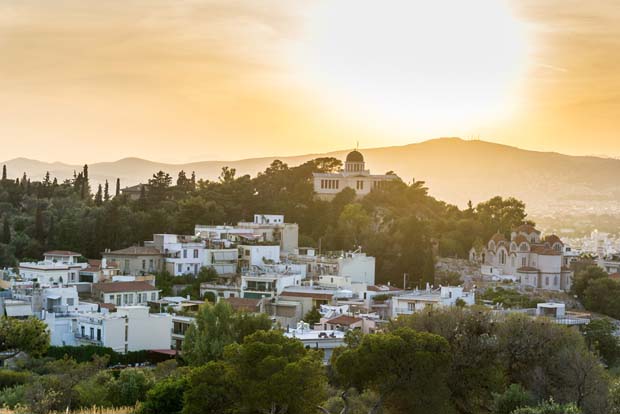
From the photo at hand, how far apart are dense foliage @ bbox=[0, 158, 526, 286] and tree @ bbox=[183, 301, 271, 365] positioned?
505 inches

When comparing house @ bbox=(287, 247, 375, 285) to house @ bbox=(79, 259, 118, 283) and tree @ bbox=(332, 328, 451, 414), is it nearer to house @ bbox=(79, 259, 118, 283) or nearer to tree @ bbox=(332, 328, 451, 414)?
house @ bbox=(79, 259, 118, 283)

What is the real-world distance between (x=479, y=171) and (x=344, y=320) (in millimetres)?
98729

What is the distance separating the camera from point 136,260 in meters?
36.9

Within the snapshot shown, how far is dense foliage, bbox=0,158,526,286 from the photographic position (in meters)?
39.4

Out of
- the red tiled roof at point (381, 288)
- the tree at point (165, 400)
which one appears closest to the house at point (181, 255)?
the red tiled roof at point (381, 288)

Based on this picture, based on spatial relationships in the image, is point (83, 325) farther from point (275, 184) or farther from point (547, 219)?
point (547, 219)

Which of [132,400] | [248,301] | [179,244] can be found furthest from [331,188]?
[132,400]

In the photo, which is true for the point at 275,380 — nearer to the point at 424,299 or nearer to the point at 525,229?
the point at 424,299

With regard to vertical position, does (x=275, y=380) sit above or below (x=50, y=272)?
below

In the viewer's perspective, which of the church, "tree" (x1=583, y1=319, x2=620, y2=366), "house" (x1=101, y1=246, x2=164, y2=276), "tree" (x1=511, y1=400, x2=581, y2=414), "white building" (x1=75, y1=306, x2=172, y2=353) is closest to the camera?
"tree" (x1=511, y1=400, x2=581, y2=414)

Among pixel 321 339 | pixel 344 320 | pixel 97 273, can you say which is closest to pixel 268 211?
pixel 97 273

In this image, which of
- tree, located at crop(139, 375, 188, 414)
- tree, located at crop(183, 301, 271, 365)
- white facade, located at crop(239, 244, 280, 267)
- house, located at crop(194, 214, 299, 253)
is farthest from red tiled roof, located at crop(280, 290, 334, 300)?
tree, located at crop(139, 375, 188, 414)

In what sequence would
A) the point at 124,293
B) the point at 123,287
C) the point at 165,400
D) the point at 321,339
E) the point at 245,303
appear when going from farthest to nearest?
1. the point at 123,287
2. the point at 124,293
3. the point at 245,303
4. the point at 321,339
5. the point at 165,400

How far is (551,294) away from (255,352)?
22.6 meters
